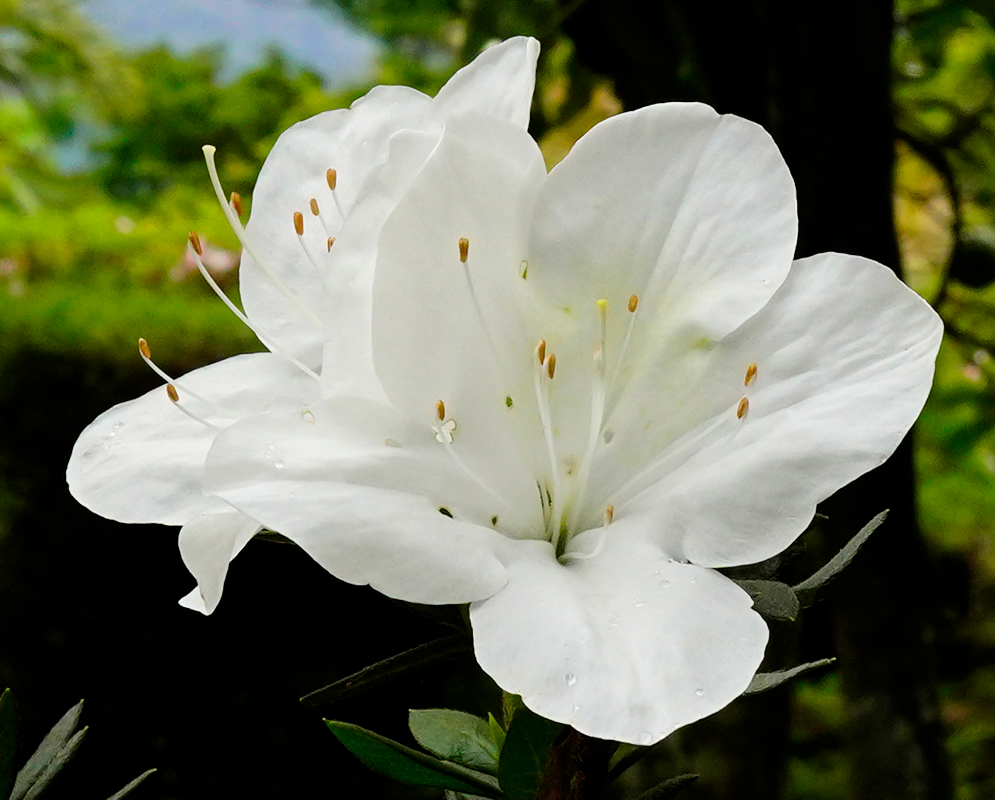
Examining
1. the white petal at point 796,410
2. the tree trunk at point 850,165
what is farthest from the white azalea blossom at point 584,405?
the tree trunk at point 850,165

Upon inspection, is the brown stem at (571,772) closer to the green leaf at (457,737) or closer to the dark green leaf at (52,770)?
the green leaf at (457,737)

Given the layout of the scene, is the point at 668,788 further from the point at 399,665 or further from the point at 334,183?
the point at 334,183

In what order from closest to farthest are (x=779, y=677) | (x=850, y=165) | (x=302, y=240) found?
(x=779, y=677) < (x=302, y=240) < (x=850, y=165)

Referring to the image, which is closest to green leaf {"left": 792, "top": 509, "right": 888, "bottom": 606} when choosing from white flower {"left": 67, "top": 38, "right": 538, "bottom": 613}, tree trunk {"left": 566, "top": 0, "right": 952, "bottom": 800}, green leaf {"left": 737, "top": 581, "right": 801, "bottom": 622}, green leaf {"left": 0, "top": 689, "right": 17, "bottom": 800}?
green leaf {"left": 737, "top": 581, "right": 801, "bottom": 622}

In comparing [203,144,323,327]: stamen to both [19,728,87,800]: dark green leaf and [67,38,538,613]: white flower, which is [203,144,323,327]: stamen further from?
[19,728,87,800]: dark green leaf

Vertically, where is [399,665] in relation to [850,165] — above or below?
above

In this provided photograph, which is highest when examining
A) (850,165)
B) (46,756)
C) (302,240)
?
(302,240)

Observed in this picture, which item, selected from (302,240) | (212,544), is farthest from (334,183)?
(212,544)
